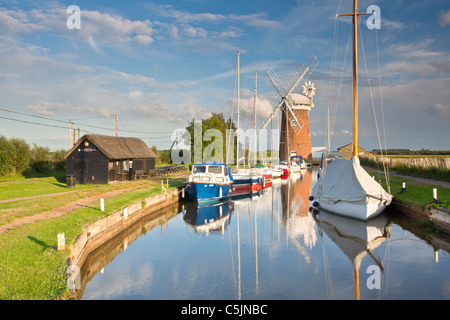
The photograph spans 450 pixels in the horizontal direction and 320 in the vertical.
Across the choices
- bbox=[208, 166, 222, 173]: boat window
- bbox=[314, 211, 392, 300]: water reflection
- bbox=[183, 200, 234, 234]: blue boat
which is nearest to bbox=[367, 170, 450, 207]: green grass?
bbox=[314, 211, 392, 300]: water reflection

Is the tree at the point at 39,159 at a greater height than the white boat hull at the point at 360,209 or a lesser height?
greater

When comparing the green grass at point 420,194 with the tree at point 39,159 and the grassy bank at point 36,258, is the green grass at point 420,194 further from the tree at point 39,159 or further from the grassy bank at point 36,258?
the tree at point 39,159

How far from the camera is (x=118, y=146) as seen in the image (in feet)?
122

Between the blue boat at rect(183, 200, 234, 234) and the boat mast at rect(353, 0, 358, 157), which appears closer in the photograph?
the blue boat at rect(183, 200, 234, 234)

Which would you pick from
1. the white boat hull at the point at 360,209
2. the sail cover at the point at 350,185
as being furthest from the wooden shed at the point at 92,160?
the white boat hull at the point at 360,209

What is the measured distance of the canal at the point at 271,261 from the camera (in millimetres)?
10828

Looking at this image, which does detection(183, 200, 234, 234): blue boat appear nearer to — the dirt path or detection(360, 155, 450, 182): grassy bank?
the dirt path

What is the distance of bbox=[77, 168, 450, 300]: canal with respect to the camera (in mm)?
10828

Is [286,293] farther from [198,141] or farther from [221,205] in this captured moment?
[198,141]

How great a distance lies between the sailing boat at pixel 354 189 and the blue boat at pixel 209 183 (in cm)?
853

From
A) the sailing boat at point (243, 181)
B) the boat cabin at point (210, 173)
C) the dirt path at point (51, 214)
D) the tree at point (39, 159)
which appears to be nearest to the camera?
the dirt path at point (51, 214)

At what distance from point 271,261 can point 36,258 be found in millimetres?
8692

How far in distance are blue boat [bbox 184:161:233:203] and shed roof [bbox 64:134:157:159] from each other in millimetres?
9164

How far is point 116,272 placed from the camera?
1270 centimetres
